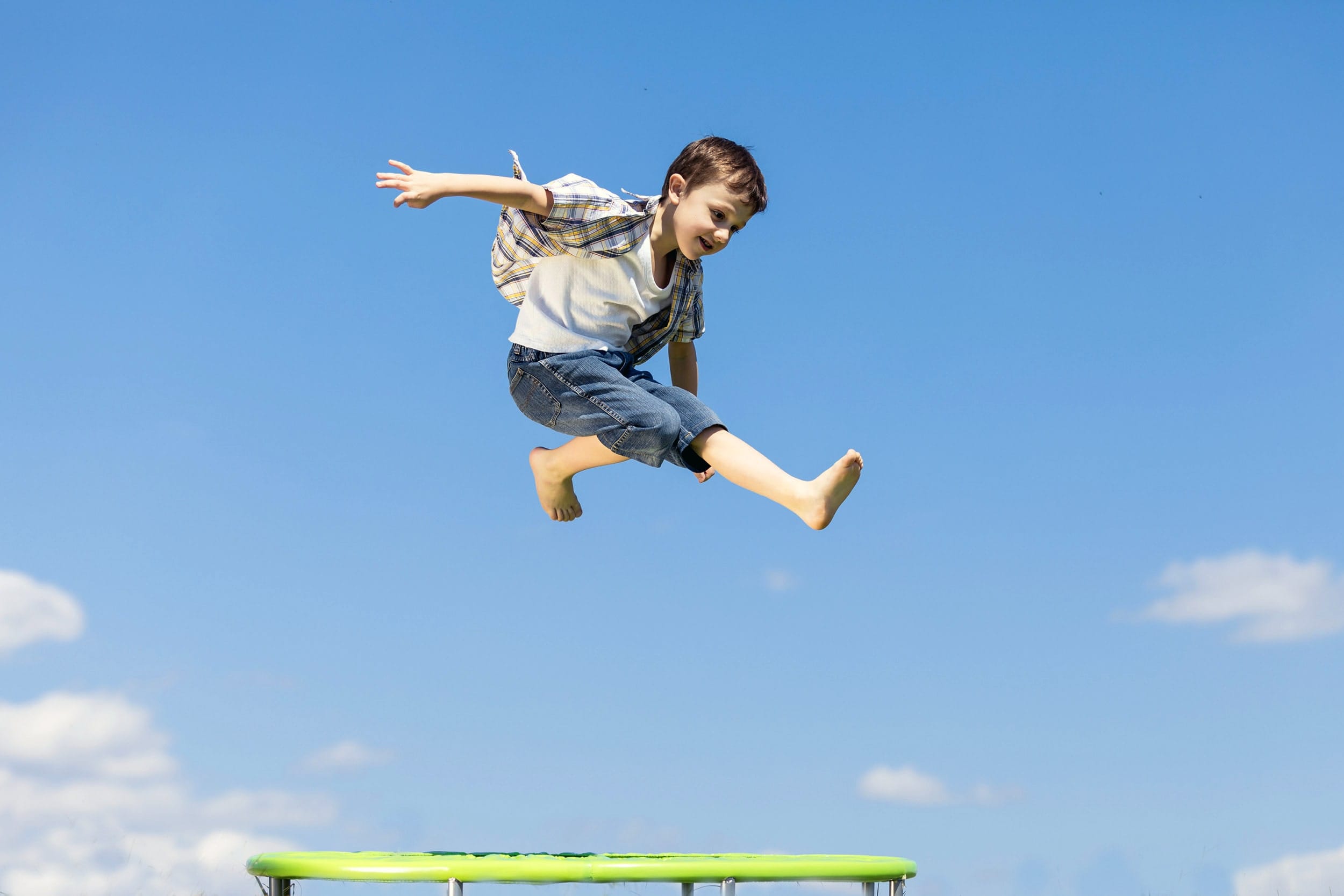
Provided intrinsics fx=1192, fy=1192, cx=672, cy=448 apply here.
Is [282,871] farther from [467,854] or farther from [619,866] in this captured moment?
[619,866]

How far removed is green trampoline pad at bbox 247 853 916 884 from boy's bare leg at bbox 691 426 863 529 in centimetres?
88

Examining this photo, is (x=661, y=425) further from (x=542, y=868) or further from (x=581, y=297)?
(x=542, y=868)

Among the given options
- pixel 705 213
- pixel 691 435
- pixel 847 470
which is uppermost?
pixel 705 213

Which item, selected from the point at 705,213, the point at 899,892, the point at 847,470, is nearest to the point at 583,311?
the point at 705,213

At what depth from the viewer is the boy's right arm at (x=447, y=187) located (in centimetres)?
291

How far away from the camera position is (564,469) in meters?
3.72

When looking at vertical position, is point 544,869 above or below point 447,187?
below

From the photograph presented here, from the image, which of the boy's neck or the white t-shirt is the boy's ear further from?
the white t-shirt

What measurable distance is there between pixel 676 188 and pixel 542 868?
1.79 m

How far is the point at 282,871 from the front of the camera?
300 cm

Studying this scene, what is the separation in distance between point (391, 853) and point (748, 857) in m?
0.98

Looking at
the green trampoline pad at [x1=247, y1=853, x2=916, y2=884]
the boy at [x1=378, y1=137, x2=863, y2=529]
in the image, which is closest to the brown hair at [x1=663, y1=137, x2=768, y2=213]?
the boy at [x1=378, y1=137, x2=863, y2=529]

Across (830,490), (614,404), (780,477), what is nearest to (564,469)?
(614,404)

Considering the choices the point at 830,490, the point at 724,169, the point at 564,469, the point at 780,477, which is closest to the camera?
the point at 830,490
